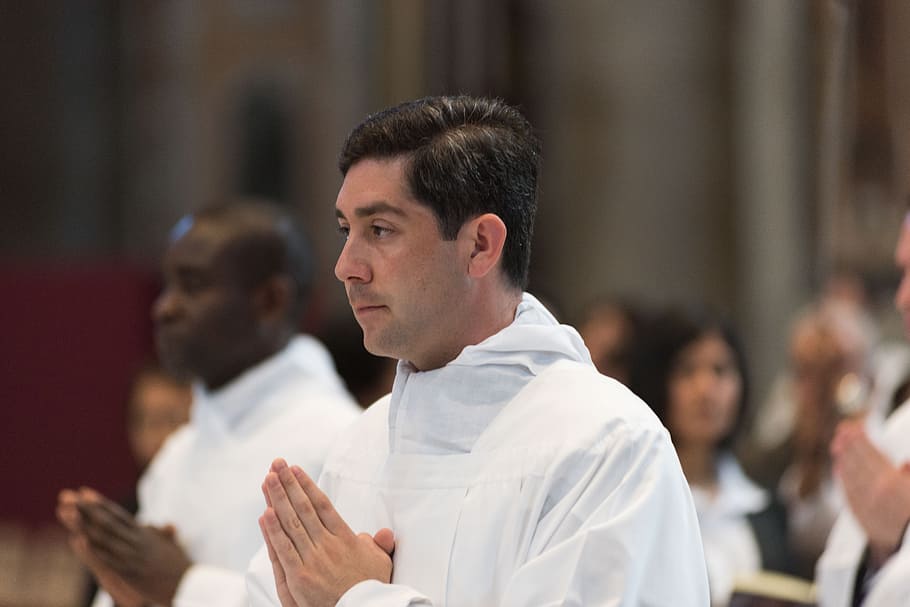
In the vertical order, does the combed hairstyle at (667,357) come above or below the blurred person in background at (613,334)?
above

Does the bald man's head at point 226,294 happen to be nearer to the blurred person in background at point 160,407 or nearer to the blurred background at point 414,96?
the blurred person in background at point 160,407

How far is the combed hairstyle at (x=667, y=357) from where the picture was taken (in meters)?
6.43

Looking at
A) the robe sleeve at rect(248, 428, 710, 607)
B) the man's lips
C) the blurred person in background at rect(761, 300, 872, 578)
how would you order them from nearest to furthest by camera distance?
the robe sleeve at rect(248, 428, 710, 607), the man's lips, the blurred person in background at rect(761, 300, 872, 578)

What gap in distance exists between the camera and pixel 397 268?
2957mm

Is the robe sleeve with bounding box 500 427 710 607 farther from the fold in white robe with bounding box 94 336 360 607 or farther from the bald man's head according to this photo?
the bald man's head

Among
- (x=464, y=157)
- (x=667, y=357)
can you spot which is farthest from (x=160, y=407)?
(x=464, y=157)

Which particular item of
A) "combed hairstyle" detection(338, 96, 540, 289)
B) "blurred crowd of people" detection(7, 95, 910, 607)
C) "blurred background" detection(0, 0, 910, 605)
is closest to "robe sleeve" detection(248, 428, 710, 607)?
"blurred crowd of people" detection(7, 95, 910, 607)

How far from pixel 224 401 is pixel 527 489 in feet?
6.35

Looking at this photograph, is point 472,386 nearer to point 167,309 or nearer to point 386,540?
point 386,540

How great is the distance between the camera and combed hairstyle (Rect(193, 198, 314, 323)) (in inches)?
183

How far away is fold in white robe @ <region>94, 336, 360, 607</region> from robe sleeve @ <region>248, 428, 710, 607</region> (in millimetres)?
1535

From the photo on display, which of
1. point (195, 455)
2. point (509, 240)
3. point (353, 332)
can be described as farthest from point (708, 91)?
point (509, 240)

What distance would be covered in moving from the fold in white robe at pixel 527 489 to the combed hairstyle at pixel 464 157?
22 centimetres

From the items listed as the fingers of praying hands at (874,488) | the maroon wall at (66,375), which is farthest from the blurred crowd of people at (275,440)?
the maroon wall at (66,375)
